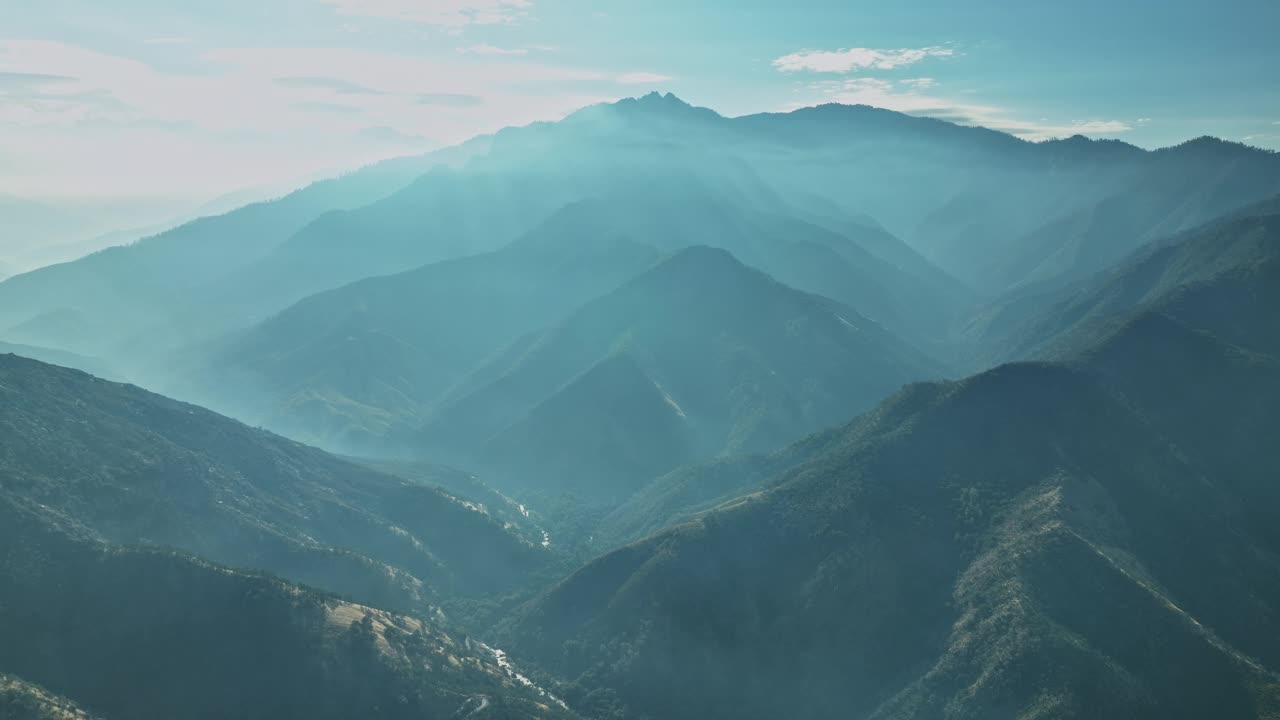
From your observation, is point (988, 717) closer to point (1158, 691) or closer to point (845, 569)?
point (1158, 691)

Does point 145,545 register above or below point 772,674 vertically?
above

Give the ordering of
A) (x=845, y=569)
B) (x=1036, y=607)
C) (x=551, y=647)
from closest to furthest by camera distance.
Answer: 1. (x=1036, y=607)
2. (x=845, y=569)
3. (x=551, y=647)

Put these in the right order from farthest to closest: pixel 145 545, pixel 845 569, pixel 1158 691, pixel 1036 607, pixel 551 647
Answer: pixel 551 647 → pixel 845 569 → pixel 145 545 → pixel 1036 607 → pixel 1158 691

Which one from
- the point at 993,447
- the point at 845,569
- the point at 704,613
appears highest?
the point at 993,447

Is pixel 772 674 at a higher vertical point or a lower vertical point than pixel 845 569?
lower

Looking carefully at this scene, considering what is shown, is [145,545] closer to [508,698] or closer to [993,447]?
[508,698]

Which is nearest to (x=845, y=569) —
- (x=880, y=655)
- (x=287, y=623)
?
(x=880, y=655)

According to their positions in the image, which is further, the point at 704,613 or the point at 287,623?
the point at 704,613

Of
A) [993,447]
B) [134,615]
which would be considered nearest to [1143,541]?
[993,447]

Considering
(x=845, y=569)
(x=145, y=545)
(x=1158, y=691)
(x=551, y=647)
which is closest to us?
(x=1158, y=691)
